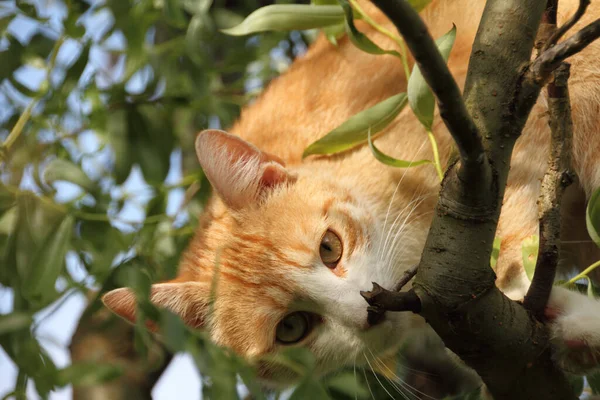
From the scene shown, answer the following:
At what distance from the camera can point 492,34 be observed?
0.92 metres

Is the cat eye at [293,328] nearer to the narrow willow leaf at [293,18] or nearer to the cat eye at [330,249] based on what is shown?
the cat eye at [330,249]

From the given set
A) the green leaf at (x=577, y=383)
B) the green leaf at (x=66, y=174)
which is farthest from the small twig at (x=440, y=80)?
the green leaf at (x=66, y=174)

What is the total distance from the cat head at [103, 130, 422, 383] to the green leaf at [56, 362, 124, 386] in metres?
0.51

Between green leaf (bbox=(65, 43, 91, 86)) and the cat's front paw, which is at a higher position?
the cat's front paw

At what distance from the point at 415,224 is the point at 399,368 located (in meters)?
0.35

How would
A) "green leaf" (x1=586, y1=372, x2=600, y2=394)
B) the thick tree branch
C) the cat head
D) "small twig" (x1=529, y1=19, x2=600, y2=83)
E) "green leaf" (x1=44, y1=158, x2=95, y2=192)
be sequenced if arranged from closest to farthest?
"small twig" (x1=529, y1=19, x2=600, y2=83), the thick tree branch, "green leaf" (x1=586, y1=372, x2=600, y2=394), the cat head, "green leaf" (x1=44, y1=158, x2=95, y2=192)

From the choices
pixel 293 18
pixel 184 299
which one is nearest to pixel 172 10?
pixel 293 18

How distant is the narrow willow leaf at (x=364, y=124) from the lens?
4.06 ft

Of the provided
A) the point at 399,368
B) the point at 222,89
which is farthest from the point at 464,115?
the point at 222,89

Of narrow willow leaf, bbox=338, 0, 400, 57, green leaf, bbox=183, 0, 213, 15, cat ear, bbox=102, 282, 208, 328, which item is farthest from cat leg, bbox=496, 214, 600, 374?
green leaf, bbox=183, 0, 213, 15

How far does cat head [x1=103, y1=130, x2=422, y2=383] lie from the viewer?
4.81 feet

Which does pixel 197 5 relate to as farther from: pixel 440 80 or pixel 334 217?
pixel 440 80

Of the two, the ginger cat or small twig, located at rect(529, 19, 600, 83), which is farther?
the ginger cat

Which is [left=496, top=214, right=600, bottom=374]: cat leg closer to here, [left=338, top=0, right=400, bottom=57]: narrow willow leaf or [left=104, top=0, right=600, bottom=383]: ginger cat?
[left=104, top=0, right=600, bottom=383]: ginger cat
